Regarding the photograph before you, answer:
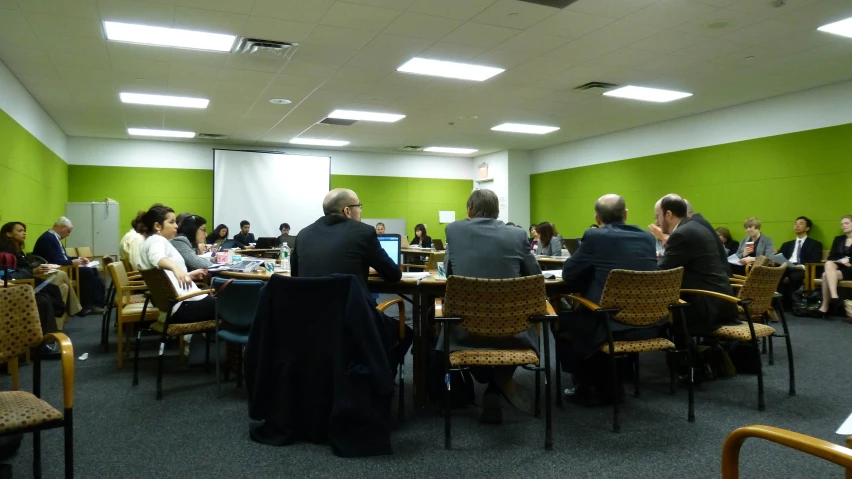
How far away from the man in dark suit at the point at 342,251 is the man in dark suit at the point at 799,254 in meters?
6.22

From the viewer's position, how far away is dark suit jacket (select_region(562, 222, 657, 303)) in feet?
10.2

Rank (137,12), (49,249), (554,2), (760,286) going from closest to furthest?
1. (760,286)
2. (554,2)
3. (137,12)
4. (49,249)

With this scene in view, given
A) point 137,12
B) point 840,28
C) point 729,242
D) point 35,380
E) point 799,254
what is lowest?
point 35,380

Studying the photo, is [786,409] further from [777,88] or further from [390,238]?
[777,88]

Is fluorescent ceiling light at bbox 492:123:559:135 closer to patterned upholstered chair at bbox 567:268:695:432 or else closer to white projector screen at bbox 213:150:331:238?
white projector screen at bbox 213:150:331:238

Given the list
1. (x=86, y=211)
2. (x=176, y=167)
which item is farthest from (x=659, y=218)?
(x=176, y=167)

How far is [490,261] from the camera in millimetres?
2900

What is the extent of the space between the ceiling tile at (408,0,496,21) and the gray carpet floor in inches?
119

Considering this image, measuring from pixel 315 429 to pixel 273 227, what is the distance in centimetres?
1026

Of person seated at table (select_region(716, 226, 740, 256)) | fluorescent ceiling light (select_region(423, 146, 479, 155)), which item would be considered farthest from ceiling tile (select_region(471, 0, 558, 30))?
fluorescent ceiling light (select_region(423, 146, 479, 155))

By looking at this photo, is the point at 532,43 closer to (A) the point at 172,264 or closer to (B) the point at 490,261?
(B) the point at 490,261

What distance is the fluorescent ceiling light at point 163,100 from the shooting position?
7824mm

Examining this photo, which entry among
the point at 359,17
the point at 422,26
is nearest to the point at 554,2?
the point at 422,26

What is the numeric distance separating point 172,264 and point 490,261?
230 centimetres
